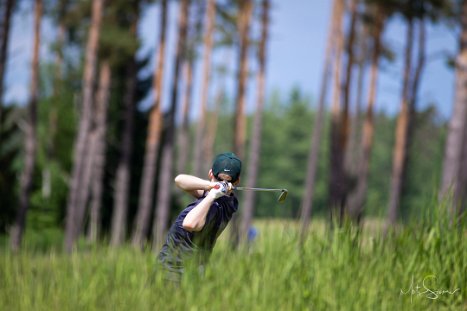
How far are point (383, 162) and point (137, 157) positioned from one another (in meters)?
64.9

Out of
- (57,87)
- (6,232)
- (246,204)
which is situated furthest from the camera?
(57,87)

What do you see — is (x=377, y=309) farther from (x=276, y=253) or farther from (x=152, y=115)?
(x=152, y=115)

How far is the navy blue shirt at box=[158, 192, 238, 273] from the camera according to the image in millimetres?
4867

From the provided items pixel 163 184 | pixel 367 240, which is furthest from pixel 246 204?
pixel 367 240

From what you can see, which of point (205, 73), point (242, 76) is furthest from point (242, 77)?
point (205, 73)

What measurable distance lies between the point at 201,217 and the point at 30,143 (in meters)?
18.4

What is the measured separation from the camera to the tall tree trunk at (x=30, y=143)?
851 inches

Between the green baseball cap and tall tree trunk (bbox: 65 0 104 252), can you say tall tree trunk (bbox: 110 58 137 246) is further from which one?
the green baseball cap

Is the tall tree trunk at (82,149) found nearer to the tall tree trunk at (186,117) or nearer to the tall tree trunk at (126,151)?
the tall tree trunk at (126,151)

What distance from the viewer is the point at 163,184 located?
2217 centimetres

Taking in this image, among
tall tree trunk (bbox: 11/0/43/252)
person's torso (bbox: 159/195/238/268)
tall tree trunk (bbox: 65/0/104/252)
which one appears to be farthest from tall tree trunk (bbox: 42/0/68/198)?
person's torso (bbox: 159/195/238/268)

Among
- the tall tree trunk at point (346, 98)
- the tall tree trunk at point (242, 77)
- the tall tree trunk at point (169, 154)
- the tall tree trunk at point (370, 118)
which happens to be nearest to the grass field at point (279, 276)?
the tall tree trunk at point (169, 154)
